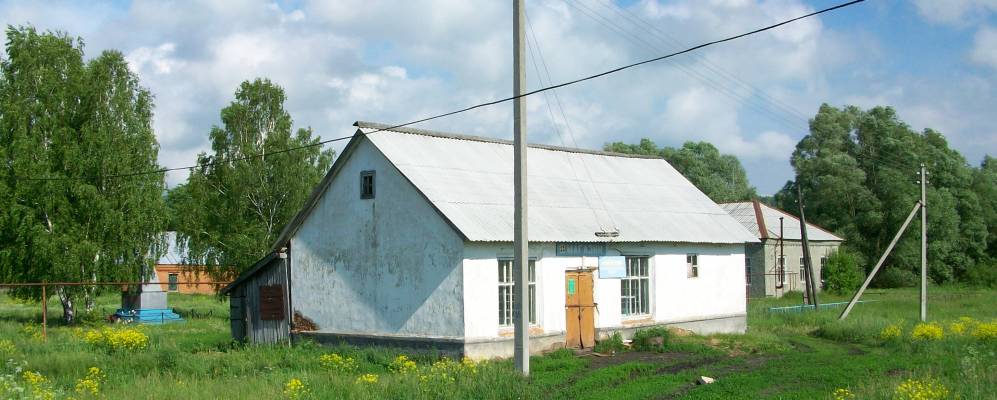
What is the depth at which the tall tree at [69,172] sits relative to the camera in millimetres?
34188

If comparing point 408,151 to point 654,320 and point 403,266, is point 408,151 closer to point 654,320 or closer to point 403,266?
point 403,266

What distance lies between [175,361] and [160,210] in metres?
20.0

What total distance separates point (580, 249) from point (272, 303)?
7.78m

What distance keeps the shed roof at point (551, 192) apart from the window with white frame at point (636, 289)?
2.70 ft

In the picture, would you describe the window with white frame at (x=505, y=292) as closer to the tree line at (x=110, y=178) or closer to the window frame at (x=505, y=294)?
the window frame at (x=505, y=294)

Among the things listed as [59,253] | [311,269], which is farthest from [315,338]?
[59,253]

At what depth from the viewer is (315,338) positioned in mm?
22391

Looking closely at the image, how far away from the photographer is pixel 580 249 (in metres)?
22.6

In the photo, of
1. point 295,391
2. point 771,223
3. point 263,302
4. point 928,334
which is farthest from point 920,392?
point 771,223

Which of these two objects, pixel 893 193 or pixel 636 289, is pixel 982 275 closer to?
pixel 893 193

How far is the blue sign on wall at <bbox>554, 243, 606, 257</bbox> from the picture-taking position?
22000 millimetres

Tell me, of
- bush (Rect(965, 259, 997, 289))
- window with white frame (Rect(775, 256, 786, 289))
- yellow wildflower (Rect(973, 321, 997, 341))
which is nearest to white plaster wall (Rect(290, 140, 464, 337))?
yellow wildflower (Rect(973, 321, 997, 341))

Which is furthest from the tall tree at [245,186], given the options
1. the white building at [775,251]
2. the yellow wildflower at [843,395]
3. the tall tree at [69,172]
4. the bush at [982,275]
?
the bush at [982,275]

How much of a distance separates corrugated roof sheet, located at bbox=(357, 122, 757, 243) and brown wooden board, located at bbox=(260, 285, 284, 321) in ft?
15.8
